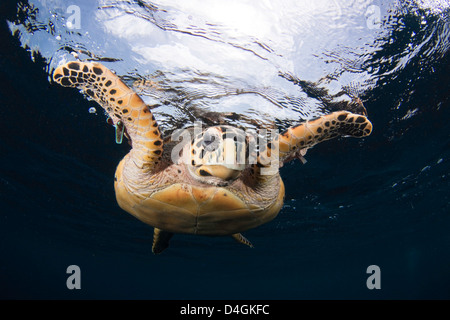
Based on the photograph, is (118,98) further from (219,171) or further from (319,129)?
(319,129)

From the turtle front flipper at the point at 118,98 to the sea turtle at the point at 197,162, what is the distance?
11 millimetres

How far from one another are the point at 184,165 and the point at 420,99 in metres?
7.10

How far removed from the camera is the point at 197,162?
3131 millimetres

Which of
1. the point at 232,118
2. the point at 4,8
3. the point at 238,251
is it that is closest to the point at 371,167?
the point at 232,118

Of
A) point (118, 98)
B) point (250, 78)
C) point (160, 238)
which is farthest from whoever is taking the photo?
point (160, 238)

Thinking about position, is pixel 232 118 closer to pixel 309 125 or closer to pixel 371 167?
pixel 309 125

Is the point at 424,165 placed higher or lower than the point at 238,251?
higher

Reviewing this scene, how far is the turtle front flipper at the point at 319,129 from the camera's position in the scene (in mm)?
3842

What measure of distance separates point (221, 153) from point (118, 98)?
1656mm

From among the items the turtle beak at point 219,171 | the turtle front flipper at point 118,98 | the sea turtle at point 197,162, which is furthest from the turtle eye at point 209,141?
the turtle front flipper at point 118,98

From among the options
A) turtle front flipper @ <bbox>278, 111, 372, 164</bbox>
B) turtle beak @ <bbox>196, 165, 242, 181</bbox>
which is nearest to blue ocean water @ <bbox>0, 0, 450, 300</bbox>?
turtle front flipper @ <bbox>278, 111, 372, 164</bbox>

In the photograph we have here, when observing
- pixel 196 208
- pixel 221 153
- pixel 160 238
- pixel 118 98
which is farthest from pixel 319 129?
pixel 160 238

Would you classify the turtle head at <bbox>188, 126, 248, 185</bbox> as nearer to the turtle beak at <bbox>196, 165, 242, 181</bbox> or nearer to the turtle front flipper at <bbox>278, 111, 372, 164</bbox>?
the turtle beak at <bbox>196, 165, 242, 181</bbox>

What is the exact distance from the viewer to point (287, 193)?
12.5 metres
